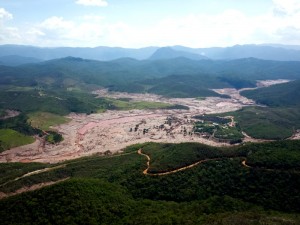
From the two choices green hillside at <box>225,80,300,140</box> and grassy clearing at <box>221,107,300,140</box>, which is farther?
green hillside at <box>225,80,300,140</box>

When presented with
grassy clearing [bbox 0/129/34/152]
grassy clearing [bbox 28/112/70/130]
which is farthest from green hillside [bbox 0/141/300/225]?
grassy clearing [bbox 28/112/70/130]

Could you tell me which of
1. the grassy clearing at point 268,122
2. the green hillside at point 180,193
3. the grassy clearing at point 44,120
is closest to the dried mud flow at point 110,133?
the grassy clearing at point 44,120

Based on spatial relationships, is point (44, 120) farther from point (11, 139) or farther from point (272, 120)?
point (272, 120)

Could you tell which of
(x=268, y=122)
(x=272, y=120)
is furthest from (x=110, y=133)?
(x=272, y=120)

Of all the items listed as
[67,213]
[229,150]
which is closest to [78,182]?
[67,213]

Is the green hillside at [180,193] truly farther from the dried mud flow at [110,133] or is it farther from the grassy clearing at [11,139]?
the grassy clearing at [11,139]

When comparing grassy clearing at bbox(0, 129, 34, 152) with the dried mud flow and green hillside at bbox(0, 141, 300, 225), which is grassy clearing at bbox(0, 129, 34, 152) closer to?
the dried mud flow
